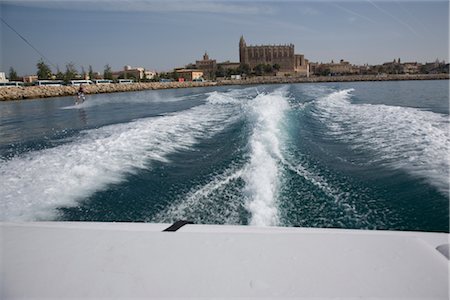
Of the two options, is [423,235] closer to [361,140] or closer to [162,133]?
[361,140]

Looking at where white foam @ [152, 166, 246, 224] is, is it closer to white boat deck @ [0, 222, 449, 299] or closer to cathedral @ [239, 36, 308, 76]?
white boat deck @ [0, 222, 449, 299]

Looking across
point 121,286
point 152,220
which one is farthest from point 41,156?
point 121,286

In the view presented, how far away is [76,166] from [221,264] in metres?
3.32

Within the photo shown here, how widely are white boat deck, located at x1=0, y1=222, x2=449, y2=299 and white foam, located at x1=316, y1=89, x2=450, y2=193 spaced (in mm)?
2006

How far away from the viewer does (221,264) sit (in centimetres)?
125

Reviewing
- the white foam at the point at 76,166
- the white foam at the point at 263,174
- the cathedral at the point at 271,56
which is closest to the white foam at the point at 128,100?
the white foam at the point at 76,166

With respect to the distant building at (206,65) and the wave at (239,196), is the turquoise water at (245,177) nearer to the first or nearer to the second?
the wave at (239,196)

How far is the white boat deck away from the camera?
1.09 metres

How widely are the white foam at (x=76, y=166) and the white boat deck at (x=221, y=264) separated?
59.7 inches

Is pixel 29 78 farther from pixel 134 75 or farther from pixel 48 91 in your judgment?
pixel 48 91

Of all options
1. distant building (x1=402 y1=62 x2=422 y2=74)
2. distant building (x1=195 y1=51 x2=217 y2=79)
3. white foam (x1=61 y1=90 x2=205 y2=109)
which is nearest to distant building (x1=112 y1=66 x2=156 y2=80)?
distant building (x1=195 y1=51 x2=217 y2=79)

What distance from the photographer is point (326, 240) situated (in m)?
1.43

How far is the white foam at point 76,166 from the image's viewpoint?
9.84 ft

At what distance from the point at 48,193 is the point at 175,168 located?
151 cm
